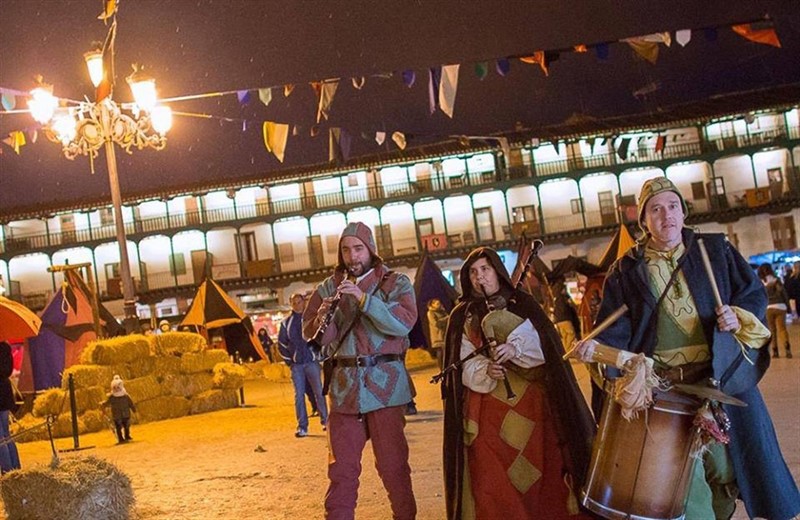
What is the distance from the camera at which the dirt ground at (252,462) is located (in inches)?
280

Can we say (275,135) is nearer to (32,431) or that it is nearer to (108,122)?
(108,122)

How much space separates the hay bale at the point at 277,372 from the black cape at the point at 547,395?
2138 centimetres

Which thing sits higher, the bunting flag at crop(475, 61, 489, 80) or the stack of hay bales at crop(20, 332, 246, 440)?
the bunting flag at crop(475, 61, 489, 80)

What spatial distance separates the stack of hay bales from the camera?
52.0 ft

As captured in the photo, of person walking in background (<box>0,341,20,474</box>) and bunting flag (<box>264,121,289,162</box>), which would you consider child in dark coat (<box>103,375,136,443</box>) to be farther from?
bunting flag (<box>264,121,289,162</box>)

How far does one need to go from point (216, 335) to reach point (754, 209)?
110ft

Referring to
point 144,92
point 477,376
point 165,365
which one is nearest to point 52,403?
point 165,365

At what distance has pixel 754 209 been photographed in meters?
50.9

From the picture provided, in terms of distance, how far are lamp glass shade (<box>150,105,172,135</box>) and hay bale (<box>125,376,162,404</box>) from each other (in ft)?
14.0

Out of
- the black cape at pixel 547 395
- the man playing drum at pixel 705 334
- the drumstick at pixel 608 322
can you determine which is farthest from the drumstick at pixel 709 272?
the black cape at pixel 547 395

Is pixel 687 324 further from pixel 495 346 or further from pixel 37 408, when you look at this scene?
pixel 37 408

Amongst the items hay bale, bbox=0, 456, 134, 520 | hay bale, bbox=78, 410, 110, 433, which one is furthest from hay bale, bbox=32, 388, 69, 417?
hay bale, bbox=0, 456, 134, 520

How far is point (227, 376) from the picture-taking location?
710 inches

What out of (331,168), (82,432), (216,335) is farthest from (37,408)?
(331,168)
